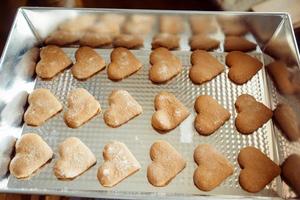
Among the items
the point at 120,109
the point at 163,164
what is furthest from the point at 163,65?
the point at 163,164

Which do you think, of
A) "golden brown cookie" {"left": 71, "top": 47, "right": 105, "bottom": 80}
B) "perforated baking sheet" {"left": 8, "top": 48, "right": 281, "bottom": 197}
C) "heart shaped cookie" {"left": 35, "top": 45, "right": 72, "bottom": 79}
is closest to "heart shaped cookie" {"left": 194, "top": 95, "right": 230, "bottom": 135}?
"perforated baking sheet" {"left": 8, "top": 48, "right": 281, "bottom": 197}

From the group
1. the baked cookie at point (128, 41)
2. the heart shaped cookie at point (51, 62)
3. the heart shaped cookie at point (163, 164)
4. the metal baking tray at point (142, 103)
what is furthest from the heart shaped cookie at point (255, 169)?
the heart shaped cookie at point (51, 62)

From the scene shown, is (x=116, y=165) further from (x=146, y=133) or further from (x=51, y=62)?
(x=51, y=62)

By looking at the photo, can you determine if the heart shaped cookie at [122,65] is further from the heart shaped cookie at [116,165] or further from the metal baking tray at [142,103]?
the heart shaped cookie at [116,165]

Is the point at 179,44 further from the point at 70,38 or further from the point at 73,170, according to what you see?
the point at 73,170

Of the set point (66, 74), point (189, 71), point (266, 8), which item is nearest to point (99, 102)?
point (66, 74)
